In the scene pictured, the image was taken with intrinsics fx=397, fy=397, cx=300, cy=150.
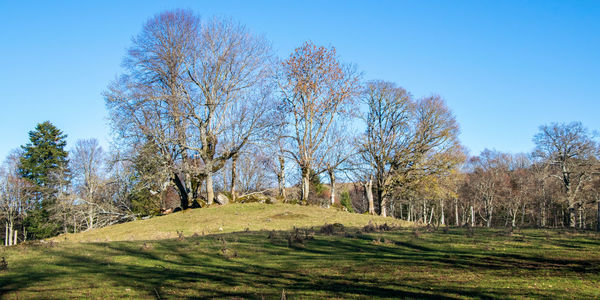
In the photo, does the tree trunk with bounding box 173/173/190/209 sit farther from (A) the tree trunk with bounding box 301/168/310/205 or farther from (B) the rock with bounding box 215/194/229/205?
(A) the tree trunk with bounding box 301/168/310/205

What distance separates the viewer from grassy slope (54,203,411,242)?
818 inches

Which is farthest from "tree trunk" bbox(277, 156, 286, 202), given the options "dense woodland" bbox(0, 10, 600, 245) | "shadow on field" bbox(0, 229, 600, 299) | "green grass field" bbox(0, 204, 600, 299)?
"shadow on field" bbox(0, 229, 600, 299)

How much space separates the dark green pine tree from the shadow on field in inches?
1798

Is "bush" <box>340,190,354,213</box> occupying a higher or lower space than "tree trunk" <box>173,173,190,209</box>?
lower

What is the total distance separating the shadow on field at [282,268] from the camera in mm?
7348

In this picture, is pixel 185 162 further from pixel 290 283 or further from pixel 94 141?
pixel 94 141

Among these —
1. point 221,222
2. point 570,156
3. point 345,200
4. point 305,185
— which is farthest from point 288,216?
point 345,200

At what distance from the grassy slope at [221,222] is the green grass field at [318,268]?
666 centimetres

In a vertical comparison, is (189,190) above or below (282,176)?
below

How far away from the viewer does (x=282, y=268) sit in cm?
977

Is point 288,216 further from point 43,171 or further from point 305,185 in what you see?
point 43,171

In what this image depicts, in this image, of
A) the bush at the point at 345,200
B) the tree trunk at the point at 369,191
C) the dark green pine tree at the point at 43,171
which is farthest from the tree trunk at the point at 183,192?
the bush at the point at 345,200

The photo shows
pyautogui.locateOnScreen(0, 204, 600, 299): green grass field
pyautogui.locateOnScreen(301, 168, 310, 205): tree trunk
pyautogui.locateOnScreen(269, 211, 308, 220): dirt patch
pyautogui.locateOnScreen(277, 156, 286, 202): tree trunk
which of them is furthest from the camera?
pyautogui.locateOnScreen(277, 156, 286, 202): tree trunk

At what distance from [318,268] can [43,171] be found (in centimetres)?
5630
